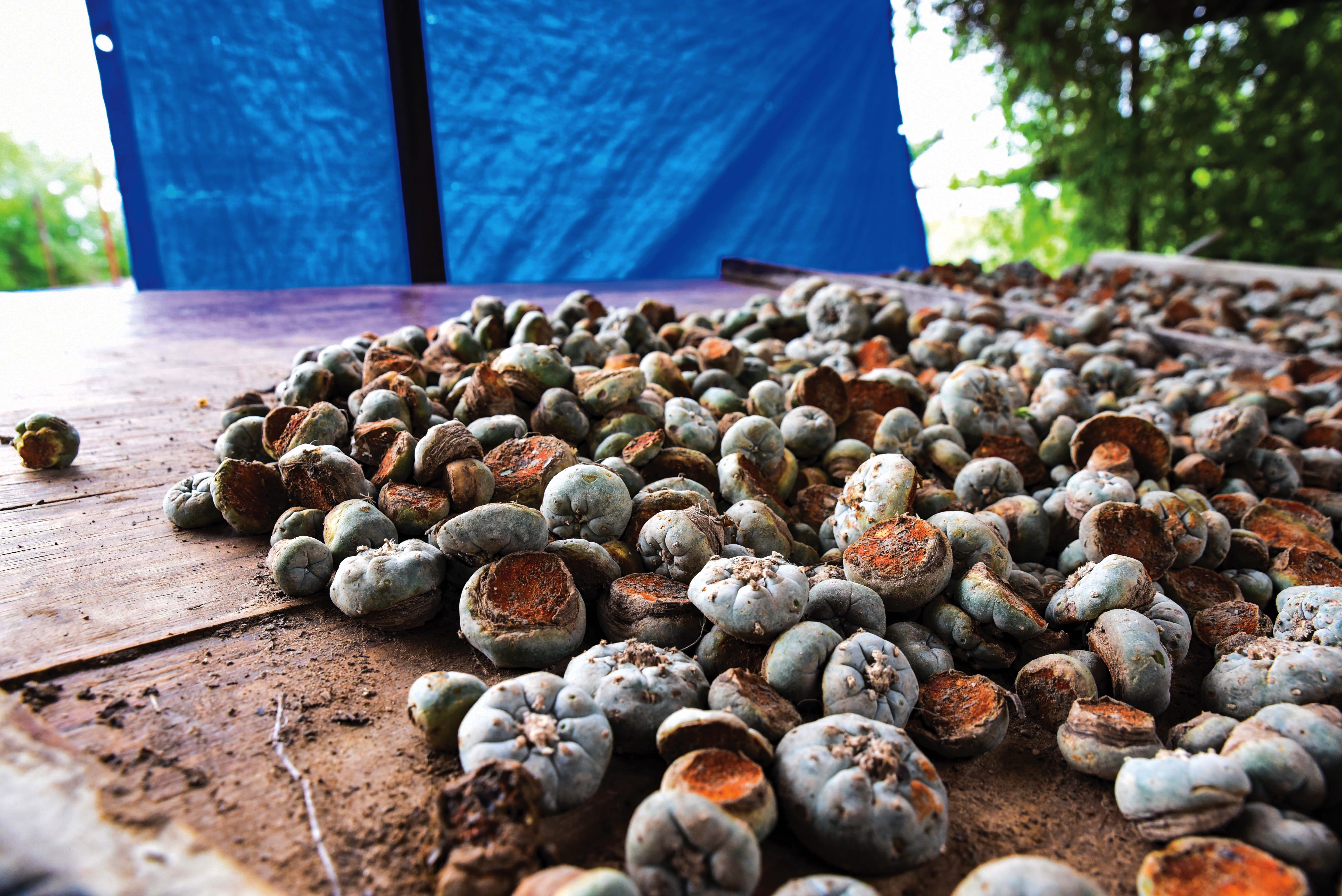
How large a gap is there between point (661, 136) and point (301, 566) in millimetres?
5164

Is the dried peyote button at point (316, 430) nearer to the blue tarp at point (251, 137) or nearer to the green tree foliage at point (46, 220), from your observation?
the blue tarp at point (251, 137)

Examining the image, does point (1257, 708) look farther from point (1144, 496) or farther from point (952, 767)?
point (1144, 496)

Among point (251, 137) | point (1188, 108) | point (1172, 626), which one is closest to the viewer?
point (1172, 626)

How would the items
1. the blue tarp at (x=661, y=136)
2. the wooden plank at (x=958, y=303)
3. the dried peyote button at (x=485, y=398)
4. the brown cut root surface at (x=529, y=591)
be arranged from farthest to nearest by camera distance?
the blue tarp at (x=661, y=136), the wooden plank at (x=958, y=303), the dried peyote button at (x=485, y=398), the brown cut root surface at (x=529, y=591)

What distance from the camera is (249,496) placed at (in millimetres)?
1755

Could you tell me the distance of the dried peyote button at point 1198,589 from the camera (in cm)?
178

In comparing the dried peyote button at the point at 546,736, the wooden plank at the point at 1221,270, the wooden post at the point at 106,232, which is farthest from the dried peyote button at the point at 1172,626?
the wooden post at the point at 106,232

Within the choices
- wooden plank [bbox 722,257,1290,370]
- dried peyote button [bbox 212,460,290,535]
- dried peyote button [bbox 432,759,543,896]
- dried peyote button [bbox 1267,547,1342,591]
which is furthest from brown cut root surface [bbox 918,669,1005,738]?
wooden plank [bbox 722,257,1290,370]

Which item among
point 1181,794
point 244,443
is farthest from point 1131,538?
point 244,443

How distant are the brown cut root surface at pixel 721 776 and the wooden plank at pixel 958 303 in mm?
3586

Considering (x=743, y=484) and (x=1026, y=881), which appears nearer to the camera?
(x=1026, y=881)

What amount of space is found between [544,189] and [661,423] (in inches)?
155

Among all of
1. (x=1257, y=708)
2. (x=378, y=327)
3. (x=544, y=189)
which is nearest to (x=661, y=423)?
(x=1257, y=708)

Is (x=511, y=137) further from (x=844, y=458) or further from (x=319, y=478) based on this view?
(x=319, y=478)
